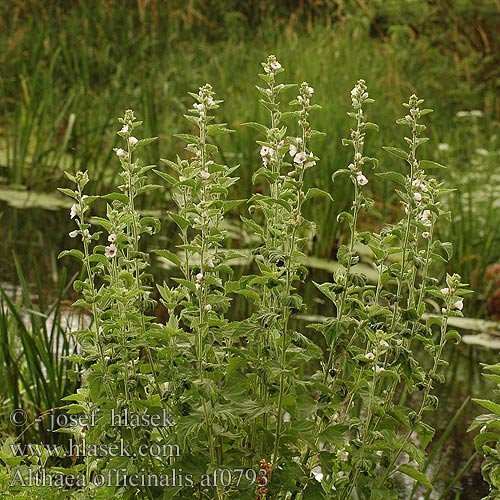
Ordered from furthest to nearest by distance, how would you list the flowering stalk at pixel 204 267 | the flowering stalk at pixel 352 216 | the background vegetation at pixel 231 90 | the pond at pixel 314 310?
1. the background vegetation at pixel 231 90
2. the pond at pixel 314 310
3. the flowering stalk at pixel 352 216
4. the flowering stalk at pixel 204 267

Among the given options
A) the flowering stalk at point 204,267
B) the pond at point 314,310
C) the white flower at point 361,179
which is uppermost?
the white flower at point 361,179

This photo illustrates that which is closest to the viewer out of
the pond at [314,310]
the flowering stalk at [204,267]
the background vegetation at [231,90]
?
the flowering stalk at [204,267]

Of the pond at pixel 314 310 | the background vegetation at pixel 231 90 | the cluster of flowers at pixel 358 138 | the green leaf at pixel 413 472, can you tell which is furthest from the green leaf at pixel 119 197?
the background vegetation at pixel 231 90

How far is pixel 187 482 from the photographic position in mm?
2311

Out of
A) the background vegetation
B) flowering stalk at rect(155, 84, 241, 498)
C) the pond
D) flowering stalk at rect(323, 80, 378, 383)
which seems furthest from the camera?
the background vegetation

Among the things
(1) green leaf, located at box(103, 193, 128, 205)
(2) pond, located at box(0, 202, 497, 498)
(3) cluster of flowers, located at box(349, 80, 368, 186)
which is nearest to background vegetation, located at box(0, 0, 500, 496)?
(2) pond, located at box(0, 202, 497, 498)

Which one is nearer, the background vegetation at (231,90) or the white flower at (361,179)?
the white flower at (361,179)

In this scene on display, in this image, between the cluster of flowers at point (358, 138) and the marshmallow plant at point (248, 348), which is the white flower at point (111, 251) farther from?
the cluster of flowers at point (358, 138)

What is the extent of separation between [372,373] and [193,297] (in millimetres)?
429

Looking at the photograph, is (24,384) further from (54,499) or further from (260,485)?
(260,485)

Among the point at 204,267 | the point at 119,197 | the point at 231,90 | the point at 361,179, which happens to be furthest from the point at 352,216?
the point at 231,90

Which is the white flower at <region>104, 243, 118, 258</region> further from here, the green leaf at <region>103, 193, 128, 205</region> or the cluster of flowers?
the cluster of flowers

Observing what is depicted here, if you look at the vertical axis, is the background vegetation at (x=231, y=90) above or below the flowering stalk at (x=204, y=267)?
above

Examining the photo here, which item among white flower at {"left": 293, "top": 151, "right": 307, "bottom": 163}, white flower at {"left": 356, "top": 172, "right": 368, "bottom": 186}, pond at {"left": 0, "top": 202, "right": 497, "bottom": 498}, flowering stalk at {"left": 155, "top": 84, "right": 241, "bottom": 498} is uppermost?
white flower at {"left": 293, "top": 151, "right": 307, "bottom": 163}
